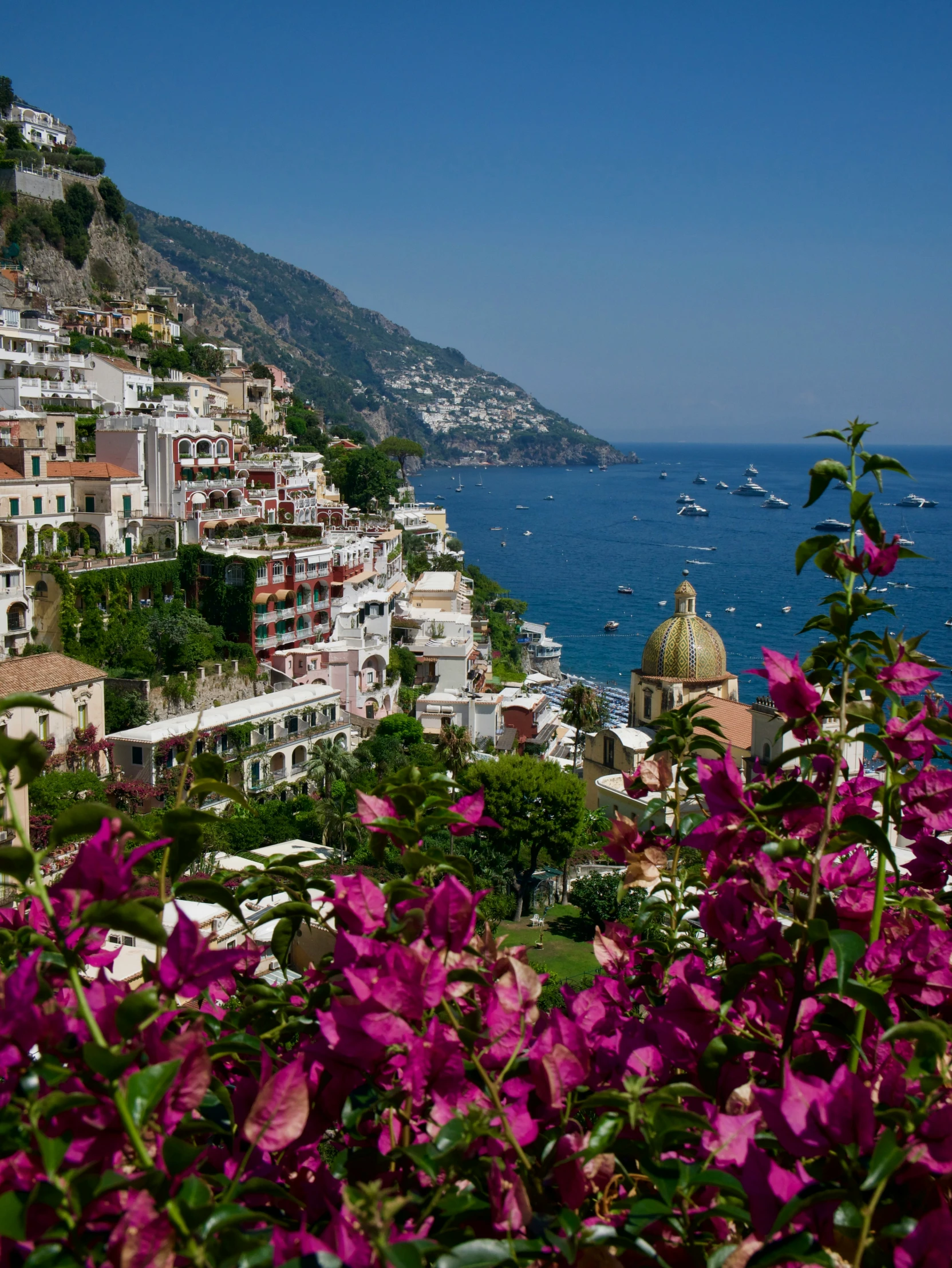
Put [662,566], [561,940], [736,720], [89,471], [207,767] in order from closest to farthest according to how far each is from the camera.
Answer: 1. [207,767]
2. [561,940]
3. [736,720]
4. [89,471]
5. [662,566]

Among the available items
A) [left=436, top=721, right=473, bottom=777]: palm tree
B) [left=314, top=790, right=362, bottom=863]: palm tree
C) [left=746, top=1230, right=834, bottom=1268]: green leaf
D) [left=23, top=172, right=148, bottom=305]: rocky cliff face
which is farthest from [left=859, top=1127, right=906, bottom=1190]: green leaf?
[left=23, top=172, right=148, bottom=305]: rocky cliff face

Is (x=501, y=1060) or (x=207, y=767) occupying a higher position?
(x=207, y=767)

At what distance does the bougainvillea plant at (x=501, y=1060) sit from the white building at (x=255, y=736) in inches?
878

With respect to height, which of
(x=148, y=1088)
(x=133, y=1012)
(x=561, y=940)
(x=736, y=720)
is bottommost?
(x=561, y=940)

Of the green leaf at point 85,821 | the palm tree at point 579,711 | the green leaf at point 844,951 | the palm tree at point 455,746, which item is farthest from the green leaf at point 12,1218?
the palm tree at point 579,711

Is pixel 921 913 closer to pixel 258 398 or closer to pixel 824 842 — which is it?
pixel 824 842

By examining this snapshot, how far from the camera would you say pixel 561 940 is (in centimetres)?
2273

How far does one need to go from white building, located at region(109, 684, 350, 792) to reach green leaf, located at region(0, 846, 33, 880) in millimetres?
22724

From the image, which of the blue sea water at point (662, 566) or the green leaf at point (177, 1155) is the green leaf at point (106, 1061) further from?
the blue sea water at point (662, 566)

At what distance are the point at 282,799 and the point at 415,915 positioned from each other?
1018 inches

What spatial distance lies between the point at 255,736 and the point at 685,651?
11.3 m

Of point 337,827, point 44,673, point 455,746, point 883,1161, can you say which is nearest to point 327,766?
point 337,827

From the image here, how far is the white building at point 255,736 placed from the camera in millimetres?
24750

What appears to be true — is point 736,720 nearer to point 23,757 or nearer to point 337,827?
point 337,827
